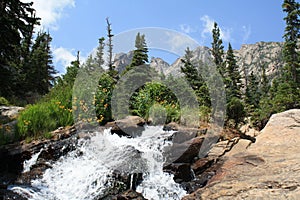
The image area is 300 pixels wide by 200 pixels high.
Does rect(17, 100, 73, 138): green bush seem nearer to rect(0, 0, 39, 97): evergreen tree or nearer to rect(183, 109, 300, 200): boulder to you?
rect(0, 0, 39, 97): evergreen tree

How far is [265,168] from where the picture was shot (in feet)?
16.6

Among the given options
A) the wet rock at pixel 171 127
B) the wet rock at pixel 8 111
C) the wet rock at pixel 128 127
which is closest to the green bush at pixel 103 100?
the wet rock at pixel 128 127

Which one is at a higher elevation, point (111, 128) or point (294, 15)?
point (294, 15)

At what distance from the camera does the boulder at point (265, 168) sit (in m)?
3.85

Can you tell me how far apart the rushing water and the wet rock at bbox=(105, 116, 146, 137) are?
848 mm

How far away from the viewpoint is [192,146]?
662 centimetres

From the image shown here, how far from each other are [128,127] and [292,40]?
18.5 metres

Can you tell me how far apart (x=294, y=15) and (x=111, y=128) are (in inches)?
742

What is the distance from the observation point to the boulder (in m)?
3.85

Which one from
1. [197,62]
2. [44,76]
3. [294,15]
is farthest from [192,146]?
[294,15]

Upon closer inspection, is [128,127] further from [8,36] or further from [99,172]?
[8,36]

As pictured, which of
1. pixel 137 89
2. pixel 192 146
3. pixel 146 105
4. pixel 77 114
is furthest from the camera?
pixel 137 89

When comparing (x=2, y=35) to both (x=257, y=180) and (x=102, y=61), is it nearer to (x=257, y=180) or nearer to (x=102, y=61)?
(x=102, y=61)

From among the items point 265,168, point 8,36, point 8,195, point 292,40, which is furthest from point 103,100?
point 292,40
